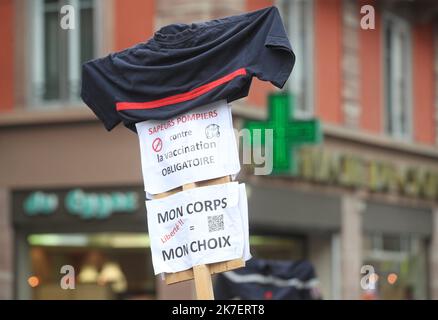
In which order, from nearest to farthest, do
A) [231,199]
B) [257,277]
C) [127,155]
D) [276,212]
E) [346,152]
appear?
[231,199]
[257,277]
[127,155]
[276,212]
[346,152]

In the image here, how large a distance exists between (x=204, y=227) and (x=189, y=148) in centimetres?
49

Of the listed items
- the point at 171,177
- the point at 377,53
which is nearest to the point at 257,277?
the point at 171,177

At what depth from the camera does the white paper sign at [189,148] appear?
6781 mm

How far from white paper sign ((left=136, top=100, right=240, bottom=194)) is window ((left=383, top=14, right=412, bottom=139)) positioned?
1416cm

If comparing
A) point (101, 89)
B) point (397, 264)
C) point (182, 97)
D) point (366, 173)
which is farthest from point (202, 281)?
point (397, 264)

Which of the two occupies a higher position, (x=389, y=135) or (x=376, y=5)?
(x=376, y=5)

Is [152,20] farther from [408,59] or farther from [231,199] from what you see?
[231,199]

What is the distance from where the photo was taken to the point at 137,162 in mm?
16156

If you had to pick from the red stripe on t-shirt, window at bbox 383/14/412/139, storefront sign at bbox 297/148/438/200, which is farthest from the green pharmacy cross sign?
the red stripe on t-shirt

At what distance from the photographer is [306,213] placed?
18.2m

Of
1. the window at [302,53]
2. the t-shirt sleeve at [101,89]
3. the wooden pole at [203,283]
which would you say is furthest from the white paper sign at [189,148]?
the window at [302,53]

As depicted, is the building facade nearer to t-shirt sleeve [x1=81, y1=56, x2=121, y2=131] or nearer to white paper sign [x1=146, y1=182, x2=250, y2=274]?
t-shirt sleeve [x1=81, y1=56, x2=121, y2=131]

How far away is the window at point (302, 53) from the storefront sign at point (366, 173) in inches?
30.3

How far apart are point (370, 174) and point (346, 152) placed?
100 cm
